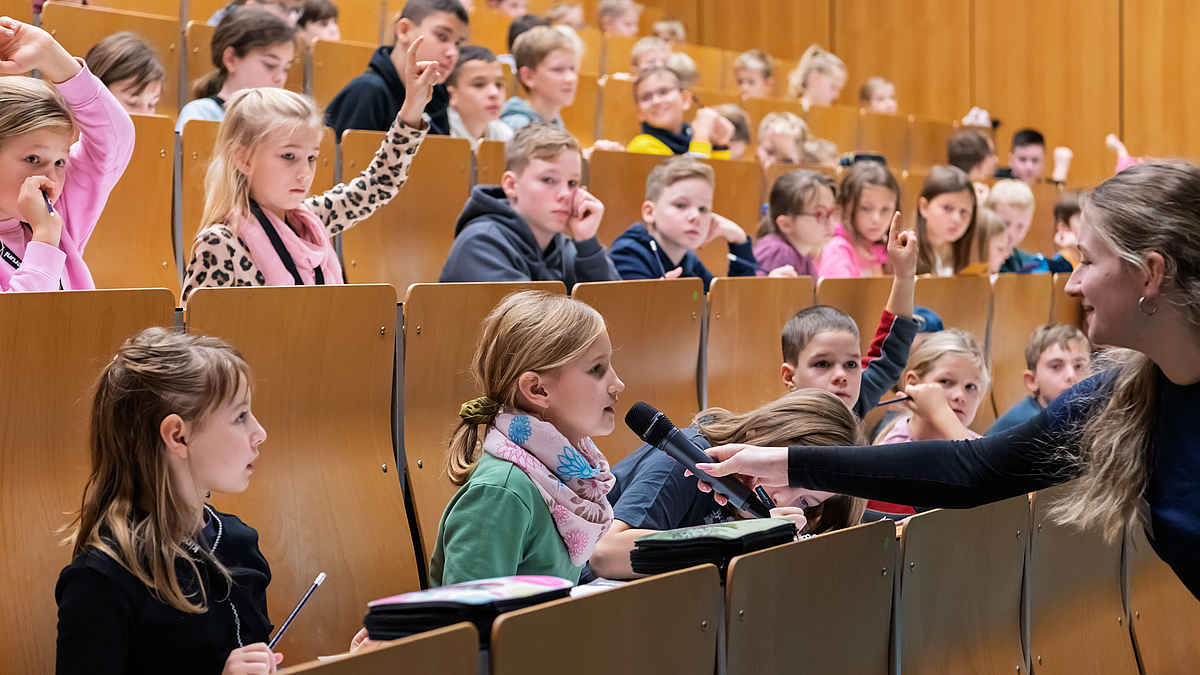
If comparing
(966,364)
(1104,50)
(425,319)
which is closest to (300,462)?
(425,319)

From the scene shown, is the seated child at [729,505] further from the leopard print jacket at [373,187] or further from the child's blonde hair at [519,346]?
the leopard print jacket at [373,187]

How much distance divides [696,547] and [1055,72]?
18.8 ft

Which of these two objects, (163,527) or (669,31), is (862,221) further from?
(669,31)

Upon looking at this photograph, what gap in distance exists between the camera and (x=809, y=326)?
216cm

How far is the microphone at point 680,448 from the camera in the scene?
1.33m

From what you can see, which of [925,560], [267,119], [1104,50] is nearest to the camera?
[925,560]

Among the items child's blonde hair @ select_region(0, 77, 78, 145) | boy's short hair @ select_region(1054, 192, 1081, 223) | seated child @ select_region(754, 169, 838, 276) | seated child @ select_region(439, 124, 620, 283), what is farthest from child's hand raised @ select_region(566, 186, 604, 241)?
boy's short hair @ select_region(1054, 192, 1081, 223)

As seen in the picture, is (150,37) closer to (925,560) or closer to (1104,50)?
(925,560)

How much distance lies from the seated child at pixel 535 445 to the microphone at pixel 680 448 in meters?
0.11

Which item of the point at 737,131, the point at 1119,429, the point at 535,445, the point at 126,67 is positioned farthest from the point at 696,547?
the point at 737,131

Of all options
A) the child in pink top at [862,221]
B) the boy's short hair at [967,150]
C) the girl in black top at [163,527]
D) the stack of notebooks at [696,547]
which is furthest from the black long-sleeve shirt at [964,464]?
the boy's short hair at [967,150]

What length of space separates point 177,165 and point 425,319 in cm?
100

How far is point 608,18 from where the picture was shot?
5.92 metres

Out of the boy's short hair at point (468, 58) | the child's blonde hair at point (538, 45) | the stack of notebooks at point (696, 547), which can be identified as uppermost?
the child's blonde hair at point (538, 45)
